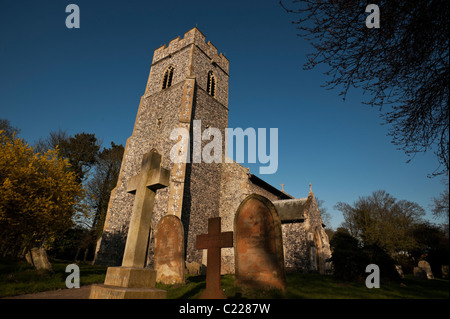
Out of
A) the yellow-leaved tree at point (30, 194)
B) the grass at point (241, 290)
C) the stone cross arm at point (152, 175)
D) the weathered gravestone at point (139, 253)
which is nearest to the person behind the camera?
the weathered gravestone at point (139, 253)

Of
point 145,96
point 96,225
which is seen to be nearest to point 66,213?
point 145,96

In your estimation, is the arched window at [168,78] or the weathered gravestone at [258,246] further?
the arched window at [168,78]

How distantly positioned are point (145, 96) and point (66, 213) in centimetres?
1305

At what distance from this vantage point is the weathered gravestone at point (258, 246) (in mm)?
5992

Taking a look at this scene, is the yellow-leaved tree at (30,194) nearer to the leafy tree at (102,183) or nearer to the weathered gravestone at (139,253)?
the weathered gravestone at (139,253)

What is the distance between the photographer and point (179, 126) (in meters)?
15.3

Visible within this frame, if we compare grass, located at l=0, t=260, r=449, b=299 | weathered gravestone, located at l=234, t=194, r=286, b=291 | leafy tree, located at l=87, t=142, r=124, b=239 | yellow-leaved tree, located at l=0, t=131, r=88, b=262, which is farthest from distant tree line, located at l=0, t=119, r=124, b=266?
leafy tree, located at l=87, t=142, r=124, b=239

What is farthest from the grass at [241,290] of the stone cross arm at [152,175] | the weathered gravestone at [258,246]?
the stone cross arm at [152,175]

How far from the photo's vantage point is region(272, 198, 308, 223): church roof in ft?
49.9

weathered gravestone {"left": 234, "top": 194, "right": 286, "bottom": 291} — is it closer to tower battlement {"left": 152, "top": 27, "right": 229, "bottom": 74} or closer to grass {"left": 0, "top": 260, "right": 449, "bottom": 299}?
grass {"left": 0, "top": 260, "right": 449, "bottom": 299}

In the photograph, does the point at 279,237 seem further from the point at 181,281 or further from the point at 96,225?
the point at 96,225

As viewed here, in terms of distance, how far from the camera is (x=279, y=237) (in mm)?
6207

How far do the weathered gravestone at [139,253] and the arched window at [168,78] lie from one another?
15.9 m

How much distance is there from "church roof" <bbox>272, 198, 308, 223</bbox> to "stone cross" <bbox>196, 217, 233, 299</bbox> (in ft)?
35.6
